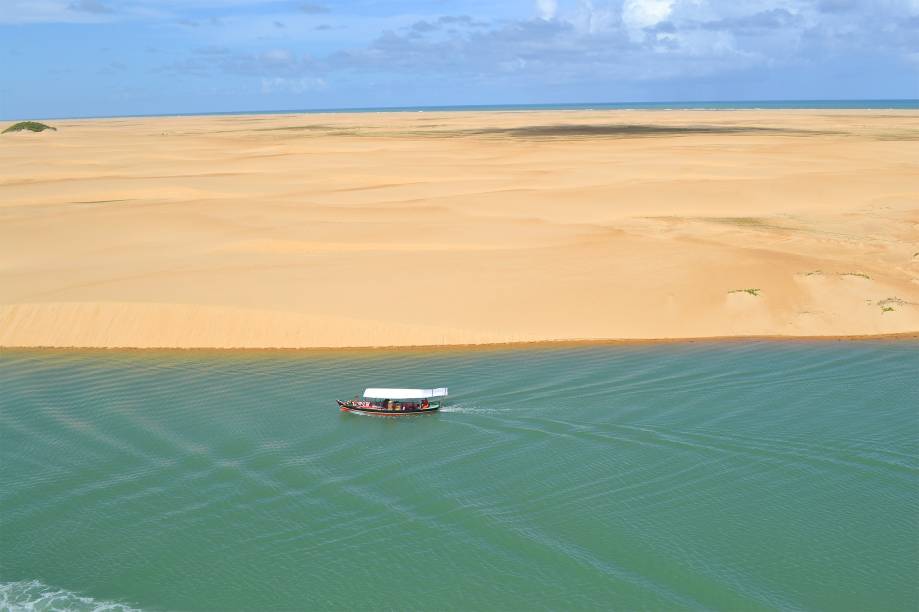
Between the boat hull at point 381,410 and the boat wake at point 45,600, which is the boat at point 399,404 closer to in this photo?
the boat hull at point 381,410

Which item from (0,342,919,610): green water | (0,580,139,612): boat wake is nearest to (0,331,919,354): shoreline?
(0,342,919,610): green water

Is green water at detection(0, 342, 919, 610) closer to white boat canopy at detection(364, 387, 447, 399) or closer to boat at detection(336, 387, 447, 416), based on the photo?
boat at detection(336, 387, 447, 416)

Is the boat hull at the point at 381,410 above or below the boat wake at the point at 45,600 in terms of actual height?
above

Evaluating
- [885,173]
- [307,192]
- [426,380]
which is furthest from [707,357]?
[885,173]

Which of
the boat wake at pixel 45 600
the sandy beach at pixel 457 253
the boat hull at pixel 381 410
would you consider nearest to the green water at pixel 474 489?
the boat wake at pixel 45 600

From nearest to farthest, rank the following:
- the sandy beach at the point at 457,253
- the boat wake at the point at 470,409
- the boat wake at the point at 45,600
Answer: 1. the boat wake at the point at 45,600
2. the boat wake at the point at 470,409
3. the sandy beach at the point at 457,253

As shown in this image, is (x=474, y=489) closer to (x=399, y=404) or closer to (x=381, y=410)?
(x=381, y=410)

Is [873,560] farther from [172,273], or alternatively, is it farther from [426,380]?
[172,273]
